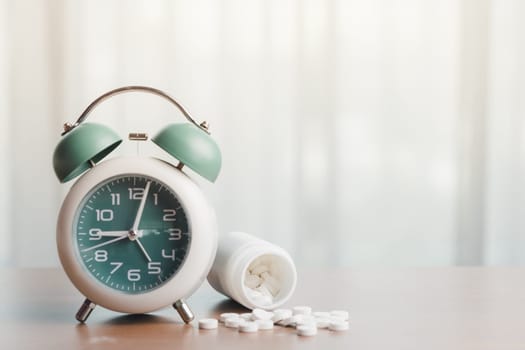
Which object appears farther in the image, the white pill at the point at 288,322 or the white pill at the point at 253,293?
the white pill at the point at 253,293

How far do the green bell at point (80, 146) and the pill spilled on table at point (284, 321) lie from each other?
0.74 ft

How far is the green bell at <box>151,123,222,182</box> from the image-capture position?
39.0 inches

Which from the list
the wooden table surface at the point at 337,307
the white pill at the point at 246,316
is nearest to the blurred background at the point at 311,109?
the wooden table surface at the point at 337,307

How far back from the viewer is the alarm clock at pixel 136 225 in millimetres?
990

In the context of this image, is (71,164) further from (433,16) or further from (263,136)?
(433,16)

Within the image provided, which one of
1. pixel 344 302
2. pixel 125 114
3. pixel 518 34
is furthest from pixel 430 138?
pixel 344 302

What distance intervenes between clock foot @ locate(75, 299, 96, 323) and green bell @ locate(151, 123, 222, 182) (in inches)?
7.6

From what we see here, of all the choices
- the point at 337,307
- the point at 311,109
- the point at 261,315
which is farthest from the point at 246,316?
the point at 311,109

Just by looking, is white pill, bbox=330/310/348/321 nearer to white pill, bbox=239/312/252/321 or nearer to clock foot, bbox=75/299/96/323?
white pill, bbox=239/312/252/321

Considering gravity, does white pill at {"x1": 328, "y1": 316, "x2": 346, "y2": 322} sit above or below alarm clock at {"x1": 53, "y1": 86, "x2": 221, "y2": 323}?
below

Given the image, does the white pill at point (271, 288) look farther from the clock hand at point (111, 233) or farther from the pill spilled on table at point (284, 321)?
the clock hand at point (111, 233)

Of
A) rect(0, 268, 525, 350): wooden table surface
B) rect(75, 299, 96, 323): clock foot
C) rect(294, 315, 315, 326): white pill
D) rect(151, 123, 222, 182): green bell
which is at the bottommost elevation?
rect(0, 268, 525, 350): wooden table surface

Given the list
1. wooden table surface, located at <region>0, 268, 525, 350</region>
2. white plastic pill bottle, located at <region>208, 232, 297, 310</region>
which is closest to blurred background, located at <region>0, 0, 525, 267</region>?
wooden table surface, located at <region>0, 268, 525, 350</region>

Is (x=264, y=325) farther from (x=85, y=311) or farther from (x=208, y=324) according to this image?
(x=85, y=311)
